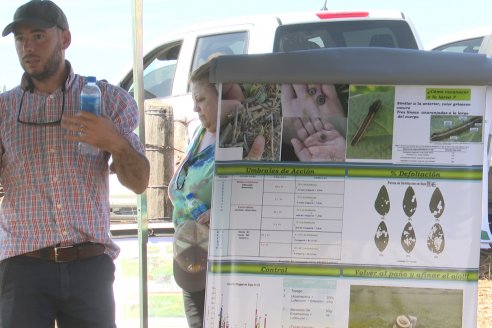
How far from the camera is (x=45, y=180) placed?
7.95ft

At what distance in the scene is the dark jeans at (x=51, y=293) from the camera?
238 centimetres

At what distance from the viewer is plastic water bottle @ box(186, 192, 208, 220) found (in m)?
2.80

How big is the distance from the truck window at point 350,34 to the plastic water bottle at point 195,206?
254 cm

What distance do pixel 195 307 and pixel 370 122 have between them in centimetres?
154

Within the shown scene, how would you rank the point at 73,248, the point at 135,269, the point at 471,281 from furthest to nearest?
the point at 135,269 → the point at 73,248 → the point at 471,281

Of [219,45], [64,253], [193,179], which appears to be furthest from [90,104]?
[219,45]

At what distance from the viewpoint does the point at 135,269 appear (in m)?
3.94

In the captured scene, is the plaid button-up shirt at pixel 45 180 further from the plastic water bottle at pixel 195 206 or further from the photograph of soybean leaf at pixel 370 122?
the photograph of soybean leaf at pixel 370 122

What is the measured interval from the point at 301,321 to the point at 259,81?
2.54 feet

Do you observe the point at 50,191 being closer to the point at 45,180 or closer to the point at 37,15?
the point at 45,180

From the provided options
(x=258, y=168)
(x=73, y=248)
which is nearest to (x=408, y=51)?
(x=258, y=168)

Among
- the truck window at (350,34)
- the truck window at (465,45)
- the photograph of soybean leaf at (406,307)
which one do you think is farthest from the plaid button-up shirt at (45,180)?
the truck window at (465,45)

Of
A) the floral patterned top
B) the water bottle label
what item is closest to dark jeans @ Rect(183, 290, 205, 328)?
the floral patterned top

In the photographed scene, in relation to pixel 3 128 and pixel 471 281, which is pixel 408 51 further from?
pixel 3 128
